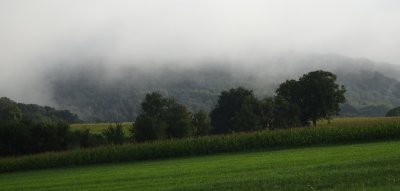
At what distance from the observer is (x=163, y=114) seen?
10644 cm

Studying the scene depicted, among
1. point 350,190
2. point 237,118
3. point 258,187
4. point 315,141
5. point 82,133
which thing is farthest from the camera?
point 237,118

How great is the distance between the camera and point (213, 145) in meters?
58.4

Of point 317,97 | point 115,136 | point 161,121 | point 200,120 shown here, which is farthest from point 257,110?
point 115,136

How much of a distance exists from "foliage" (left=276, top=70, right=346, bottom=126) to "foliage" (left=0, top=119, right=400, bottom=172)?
49.0m

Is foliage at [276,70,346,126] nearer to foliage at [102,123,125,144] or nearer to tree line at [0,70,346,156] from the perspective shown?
tree line at [0,70,346,156]

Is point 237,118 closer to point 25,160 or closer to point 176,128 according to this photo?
point 176,128

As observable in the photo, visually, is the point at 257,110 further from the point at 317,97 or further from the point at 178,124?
the point at 178,124

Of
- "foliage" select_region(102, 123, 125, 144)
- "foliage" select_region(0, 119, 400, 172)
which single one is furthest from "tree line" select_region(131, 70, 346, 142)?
"foliage" select_region(0, 119, 400, 172)

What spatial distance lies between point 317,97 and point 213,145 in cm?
5342

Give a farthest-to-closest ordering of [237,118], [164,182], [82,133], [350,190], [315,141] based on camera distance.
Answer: [237,118] → [82,133] → [315,141] → [164,182] → [350,190]

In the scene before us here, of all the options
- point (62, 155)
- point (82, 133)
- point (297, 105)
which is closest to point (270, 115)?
point (297, 105)

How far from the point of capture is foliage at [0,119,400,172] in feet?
185

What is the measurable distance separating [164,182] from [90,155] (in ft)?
115

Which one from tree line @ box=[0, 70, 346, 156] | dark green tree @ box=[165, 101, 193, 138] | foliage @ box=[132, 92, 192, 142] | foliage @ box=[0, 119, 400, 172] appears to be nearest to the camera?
foliage @ box=[0, 119, 400, 172]
